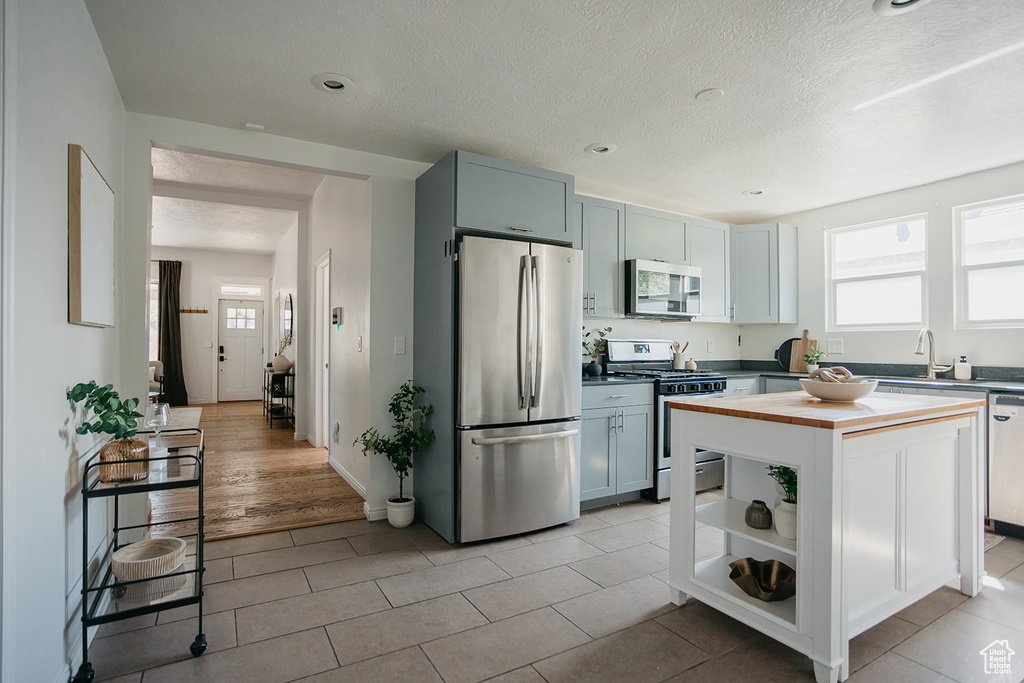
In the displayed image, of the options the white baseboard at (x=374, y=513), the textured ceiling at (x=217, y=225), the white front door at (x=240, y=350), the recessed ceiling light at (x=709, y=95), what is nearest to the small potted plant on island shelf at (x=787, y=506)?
the recessed ceiling light at (x=709, y=95)

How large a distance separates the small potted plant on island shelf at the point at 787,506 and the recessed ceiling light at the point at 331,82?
8.50 ft

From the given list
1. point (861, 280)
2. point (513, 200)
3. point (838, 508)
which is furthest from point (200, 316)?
point (838, 508)

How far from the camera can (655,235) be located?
14.7 feet

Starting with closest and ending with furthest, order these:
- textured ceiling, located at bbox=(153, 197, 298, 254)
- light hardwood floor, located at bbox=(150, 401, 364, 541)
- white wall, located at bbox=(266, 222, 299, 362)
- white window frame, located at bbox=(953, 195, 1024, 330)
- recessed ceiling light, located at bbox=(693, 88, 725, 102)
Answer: recessed ceiling light, located at bbox=(693, 88, 725, 102) → light hardwood floor, located at bbox=(150, 401, 364, 541) → white window frame, located at bbox=(953, 195, 1024, 330) → textured ceiling, located at bbox=(153, 197, 298, 254) → white wall, located at bbox=(266, 222, 299, 362)

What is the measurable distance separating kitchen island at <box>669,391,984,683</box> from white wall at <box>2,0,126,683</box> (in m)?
2.25

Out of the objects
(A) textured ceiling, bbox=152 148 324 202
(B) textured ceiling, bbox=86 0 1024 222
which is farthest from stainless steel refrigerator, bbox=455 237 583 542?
(A) textured ceiling, bbox=152 148 324 202

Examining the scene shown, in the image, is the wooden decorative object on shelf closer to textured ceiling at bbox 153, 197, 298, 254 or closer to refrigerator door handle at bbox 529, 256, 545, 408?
refrigerator door handle at bbox 529, 256, 545, 408

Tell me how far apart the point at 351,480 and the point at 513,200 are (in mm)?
2566

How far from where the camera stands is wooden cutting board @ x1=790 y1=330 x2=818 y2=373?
4891 millimetres

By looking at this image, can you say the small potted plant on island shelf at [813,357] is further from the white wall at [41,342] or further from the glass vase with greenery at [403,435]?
the white wall at [41,342]

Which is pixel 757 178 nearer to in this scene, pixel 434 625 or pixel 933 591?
pixel 933 591

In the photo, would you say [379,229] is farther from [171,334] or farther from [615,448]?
[171,334]

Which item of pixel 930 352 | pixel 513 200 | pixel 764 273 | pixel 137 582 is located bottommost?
pixel 137 582

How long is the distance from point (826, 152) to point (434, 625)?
363 cm
